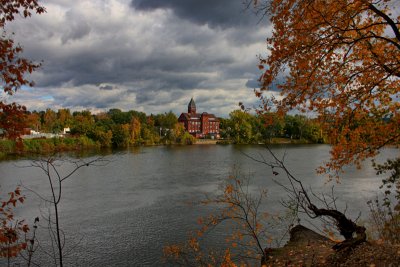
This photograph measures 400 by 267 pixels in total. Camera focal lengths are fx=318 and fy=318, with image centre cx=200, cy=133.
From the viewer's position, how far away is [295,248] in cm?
809

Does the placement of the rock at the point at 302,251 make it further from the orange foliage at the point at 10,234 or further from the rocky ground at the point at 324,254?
the orange foliage at the point at 10,234

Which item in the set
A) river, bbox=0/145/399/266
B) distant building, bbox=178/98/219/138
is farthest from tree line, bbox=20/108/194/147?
river, bbox=0/145/399/266

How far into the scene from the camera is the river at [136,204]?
43.5 ft

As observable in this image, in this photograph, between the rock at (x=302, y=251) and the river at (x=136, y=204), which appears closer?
the rock at (x=302, y=251)

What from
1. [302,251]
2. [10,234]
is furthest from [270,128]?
[10,234]

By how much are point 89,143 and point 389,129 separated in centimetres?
7132

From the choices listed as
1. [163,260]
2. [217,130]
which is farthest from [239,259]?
[217,130]

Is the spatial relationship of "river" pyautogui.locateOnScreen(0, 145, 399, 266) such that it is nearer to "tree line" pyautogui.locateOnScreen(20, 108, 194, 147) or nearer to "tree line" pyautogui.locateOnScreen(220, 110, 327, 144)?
"tree line" pyautogui.locateOnScreen(220, 110, 327, 144)

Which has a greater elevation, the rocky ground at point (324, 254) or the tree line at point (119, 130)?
the tree line at point (119, 130)

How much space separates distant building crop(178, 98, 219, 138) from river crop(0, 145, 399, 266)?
272 ft

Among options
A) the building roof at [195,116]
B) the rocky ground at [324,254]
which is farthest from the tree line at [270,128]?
the building roof at [195,116]

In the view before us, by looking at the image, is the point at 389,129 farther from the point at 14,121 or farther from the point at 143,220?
the point at 143,220

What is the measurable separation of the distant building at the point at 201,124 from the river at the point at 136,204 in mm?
83038

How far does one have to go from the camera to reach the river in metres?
13.3
